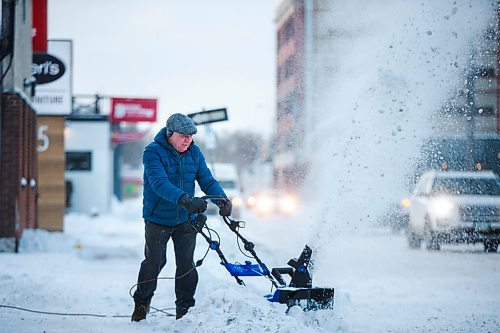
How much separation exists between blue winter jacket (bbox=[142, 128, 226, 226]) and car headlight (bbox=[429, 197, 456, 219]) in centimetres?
930

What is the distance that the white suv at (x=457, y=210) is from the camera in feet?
48.2

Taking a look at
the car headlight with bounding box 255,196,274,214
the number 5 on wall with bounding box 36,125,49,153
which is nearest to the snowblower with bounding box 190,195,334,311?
the number 5 on wall with bounding box 36,125,49,153

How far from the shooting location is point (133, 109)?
98.6 ft

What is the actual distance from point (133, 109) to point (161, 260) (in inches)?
928

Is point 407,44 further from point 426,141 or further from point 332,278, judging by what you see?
point 332,278

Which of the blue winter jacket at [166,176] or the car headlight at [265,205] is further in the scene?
the car headlight at [265,205]

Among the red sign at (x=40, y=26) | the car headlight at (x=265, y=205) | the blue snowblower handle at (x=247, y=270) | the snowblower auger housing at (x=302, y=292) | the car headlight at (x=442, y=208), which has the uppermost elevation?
the red sign at (x=40, y=26)

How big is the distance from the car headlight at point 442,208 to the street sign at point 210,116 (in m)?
4.99

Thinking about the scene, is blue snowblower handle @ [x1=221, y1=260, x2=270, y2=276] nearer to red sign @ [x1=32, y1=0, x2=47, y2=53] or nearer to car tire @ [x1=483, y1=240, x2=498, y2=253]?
car tire @ [x1=483, y1=240, x2=498, y2=253]

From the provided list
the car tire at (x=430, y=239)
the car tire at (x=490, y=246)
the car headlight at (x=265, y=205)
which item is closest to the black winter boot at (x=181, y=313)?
the car tire at (x=490, y=246)

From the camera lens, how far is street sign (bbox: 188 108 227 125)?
1378 centimetres

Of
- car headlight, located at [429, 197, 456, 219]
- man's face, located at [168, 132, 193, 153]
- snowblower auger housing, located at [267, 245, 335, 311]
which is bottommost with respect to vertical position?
snowblower auger housing, located at [267, 245, 335, 311]

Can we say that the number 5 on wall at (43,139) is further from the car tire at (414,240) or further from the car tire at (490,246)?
the car tire at (490,246)

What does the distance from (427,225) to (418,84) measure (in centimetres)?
623
